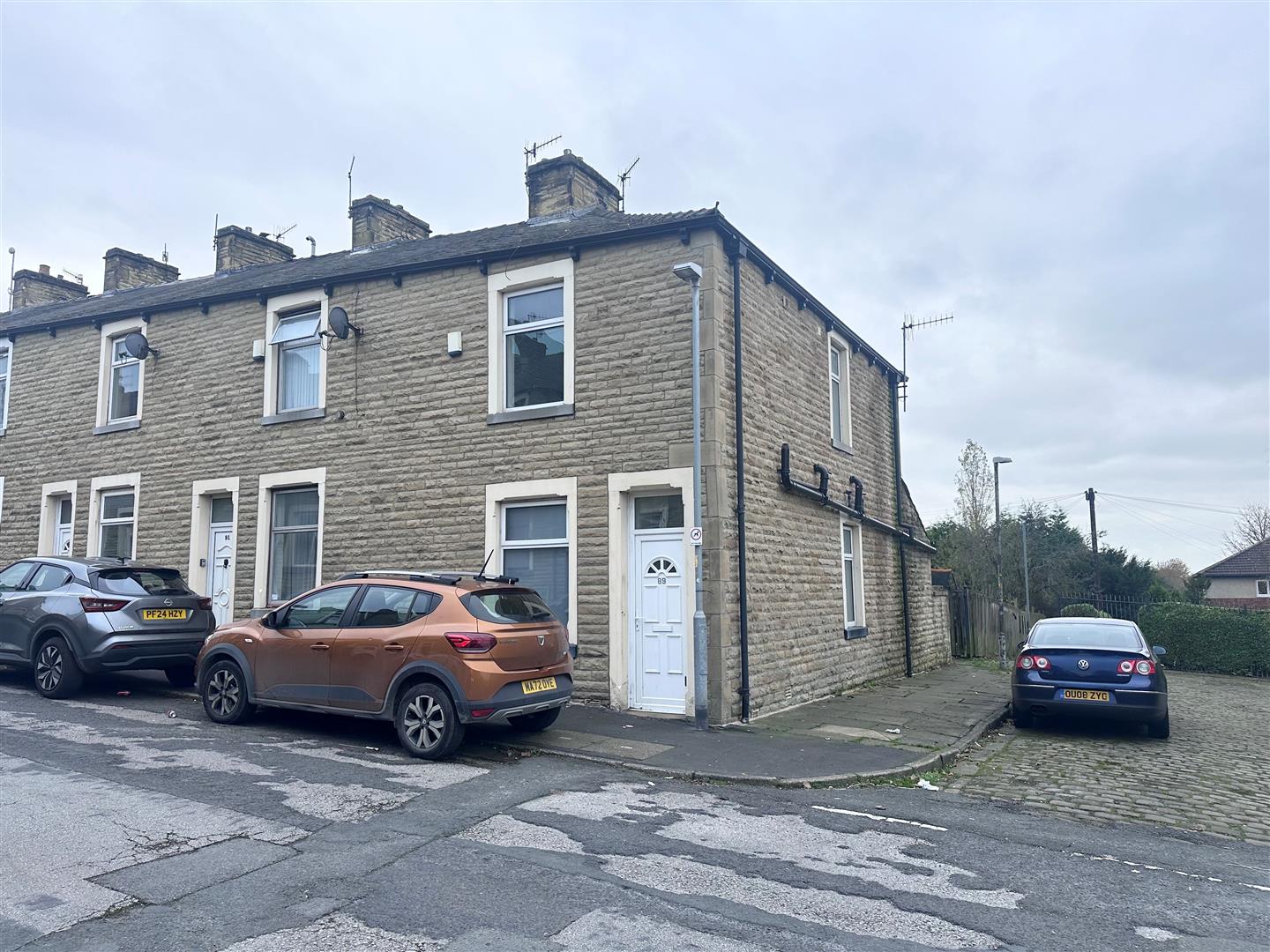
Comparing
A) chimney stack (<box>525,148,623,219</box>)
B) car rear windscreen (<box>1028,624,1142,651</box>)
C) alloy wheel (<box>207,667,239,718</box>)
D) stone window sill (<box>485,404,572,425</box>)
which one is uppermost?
chimney stack (<box>525,148,623,219</box>)

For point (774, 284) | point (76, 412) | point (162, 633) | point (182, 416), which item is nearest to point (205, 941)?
point (162, 633)

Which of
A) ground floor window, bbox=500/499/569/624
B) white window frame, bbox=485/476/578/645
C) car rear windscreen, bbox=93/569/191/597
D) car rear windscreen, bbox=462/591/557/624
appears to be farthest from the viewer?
ground floor window, bbox=500/499/569/624

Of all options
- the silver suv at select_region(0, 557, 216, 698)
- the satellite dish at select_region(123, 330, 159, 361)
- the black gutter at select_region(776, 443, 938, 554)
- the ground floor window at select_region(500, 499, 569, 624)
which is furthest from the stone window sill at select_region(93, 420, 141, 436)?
the black gutter at select_region(776, 443, 938, 554)

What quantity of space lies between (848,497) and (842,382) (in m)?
2.06

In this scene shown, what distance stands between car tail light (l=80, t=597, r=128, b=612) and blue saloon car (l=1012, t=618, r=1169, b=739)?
1085 centimetres

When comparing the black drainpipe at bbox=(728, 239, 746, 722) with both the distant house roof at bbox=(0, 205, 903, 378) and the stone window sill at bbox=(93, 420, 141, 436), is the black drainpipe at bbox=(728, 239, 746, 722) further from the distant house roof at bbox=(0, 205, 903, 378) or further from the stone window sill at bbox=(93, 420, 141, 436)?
the stone window sill at bbox=(93, 420, 141, 436)

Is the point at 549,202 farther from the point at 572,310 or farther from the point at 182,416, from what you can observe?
the point at 182,416

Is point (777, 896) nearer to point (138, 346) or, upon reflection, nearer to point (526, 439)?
point (526, 439)

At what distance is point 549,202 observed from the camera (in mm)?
15227

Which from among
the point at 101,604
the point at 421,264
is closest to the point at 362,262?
the point at 421,264

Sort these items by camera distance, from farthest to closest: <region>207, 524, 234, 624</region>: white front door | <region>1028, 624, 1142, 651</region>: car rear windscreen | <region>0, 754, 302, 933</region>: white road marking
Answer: <region>207, 524, 234, 624</region>: white front door, <region>1028, 624, 1142, 651</region>: car rear windscreen, <region>0, 754, 302, 933</region>: white road marking

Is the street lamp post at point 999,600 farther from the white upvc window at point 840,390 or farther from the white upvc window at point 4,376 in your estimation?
the white upvc window at point 4,376

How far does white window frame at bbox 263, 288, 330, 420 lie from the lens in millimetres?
13969

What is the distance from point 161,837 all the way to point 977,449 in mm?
32137
